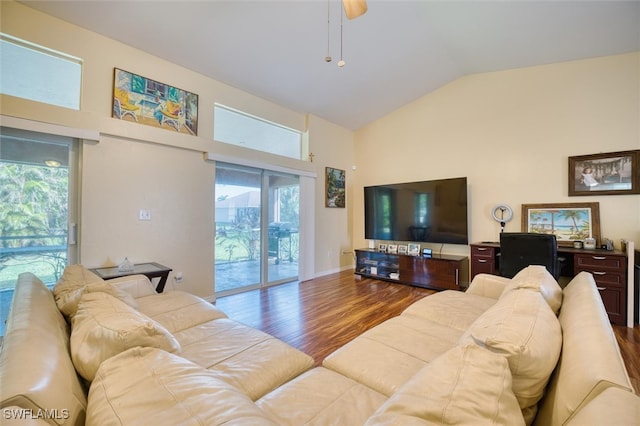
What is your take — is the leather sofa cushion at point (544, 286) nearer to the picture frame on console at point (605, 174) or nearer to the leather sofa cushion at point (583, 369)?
the leather sofa cushion at point (583, 369)

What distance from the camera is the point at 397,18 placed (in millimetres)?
3027

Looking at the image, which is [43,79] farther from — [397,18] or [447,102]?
[447,102]

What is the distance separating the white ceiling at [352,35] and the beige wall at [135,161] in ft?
0.58

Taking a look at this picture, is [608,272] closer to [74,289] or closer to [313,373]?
[313,373]

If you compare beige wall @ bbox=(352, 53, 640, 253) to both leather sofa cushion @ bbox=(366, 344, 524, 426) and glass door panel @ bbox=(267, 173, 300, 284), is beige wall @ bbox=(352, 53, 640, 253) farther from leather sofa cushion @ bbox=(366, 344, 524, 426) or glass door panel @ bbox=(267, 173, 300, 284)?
leather sofa cushion @ bbox=(366, 344, 524, 426)

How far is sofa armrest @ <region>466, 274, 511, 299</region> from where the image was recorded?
231 cm

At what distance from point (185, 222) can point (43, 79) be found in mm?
1877

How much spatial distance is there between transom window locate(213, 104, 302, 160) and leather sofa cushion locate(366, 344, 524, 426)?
380 cm

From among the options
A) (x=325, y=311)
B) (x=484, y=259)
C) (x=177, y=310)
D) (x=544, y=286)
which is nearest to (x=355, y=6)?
(x=544, y=286)

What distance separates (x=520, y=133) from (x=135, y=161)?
5161 millimetres

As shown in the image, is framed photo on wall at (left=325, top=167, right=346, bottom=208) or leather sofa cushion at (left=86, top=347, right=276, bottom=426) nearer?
leather sofa cushion at (left=86, top=347, right=276, bottom=426)

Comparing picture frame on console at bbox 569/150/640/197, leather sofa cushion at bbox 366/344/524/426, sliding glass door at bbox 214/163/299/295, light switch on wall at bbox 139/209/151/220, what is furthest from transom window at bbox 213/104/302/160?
picture frame on console at bbox 569/150/640/197

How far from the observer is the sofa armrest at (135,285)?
2.33 meters

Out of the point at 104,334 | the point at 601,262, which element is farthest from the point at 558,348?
the point at 601,262
